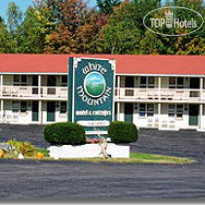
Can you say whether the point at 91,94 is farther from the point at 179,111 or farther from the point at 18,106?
the point at 18,106

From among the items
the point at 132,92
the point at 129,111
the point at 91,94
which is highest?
the point at 132,92

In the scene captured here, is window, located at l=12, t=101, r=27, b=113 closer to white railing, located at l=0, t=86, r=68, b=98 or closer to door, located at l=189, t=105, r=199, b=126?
white railing, located at l=0, t=86, r=68, b=98

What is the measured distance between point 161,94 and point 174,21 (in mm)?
16798

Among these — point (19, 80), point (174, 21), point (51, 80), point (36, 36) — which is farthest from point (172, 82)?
point (36, 36)

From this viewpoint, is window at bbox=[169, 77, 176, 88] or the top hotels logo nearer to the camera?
window at bbox=[169, 77, 176, 88]

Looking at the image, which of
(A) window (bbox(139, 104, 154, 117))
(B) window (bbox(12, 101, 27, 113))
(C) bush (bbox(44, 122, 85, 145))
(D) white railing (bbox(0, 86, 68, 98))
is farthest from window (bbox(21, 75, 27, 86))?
(C) bush (bbox(44, 122, 85, 145))

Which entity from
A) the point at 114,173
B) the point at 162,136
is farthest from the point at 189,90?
the point at 114,173

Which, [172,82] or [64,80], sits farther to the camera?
[64,80]

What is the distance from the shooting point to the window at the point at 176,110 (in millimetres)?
48469

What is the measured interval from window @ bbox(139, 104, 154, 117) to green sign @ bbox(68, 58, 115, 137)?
22605 millimetres

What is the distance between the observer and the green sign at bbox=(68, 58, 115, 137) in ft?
82.6

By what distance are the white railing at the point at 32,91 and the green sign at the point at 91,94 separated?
879 inches

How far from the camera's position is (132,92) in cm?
4819

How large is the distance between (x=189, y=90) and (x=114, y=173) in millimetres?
28866
